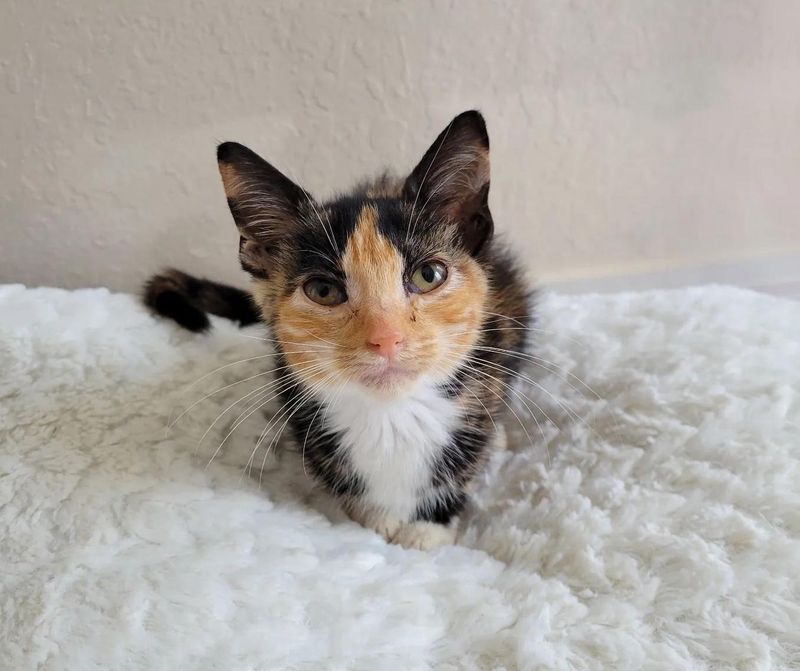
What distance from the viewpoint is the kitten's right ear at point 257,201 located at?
77 cm

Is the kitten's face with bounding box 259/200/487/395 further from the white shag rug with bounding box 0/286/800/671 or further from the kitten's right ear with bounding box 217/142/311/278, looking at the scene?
the white shag rug with bounding box 0/286/800/671

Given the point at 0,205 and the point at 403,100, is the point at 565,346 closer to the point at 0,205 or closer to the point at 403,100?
the point at 403,100

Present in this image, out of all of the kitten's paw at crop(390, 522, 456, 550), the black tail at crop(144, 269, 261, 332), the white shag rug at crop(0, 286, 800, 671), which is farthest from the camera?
the black tail at crop(144, 269, 261, 332)

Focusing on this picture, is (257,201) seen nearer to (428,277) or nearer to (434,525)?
(428,277)

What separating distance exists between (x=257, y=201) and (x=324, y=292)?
0.15 m

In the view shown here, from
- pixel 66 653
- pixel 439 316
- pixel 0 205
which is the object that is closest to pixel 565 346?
pixel 439 316

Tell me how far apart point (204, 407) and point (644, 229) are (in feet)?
3.38

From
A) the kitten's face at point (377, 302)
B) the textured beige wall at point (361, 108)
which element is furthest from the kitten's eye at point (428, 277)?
the textured beige wall at point (361, 108)

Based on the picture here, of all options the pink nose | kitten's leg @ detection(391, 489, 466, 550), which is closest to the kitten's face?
the pink nose

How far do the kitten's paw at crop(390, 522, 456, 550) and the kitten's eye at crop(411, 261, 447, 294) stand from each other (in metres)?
0.33

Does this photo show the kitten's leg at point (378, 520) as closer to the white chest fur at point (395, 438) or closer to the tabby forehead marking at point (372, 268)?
the white chest fur at point (395, 438)

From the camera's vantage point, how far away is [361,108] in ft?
4.09

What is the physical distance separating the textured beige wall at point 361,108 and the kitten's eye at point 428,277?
578 mm

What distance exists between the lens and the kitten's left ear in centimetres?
77
